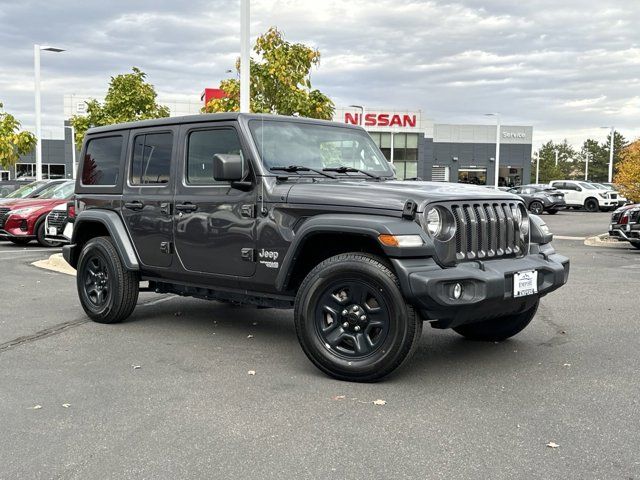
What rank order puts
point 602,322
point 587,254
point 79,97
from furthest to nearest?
point 79,97 < point 587,254 < point 602,322

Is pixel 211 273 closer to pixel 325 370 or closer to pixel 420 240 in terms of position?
pixel 325 370

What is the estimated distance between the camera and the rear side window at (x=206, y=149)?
566 centimetres

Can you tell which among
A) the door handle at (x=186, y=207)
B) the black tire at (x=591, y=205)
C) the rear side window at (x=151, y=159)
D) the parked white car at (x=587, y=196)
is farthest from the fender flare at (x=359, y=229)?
the black tire at (x=591, y=205)

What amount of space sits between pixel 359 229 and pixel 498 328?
208 centimetres

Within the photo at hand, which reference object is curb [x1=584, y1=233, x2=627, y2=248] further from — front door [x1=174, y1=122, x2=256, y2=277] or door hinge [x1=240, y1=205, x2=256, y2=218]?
door hinge [x1=240, y1=205, x2=256, y2=218]

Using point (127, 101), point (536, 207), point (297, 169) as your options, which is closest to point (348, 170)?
point (297, 169)

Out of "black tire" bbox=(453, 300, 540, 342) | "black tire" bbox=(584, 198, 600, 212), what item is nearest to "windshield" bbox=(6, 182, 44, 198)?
"black tire" bbox=(453, 300, 540, 342)

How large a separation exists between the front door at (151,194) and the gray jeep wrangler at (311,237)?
0.02 meters

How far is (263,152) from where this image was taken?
17.9ft

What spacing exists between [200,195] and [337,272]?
1.71m

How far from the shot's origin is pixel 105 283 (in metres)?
6.84

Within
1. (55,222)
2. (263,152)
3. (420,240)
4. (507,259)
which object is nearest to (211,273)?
(263,152)

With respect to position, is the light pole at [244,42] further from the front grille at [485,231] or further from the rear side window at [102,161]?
the front grille at [485,231]

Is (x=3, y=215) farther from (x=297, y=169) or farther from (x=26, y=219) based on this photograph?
(x=297, y=169)
